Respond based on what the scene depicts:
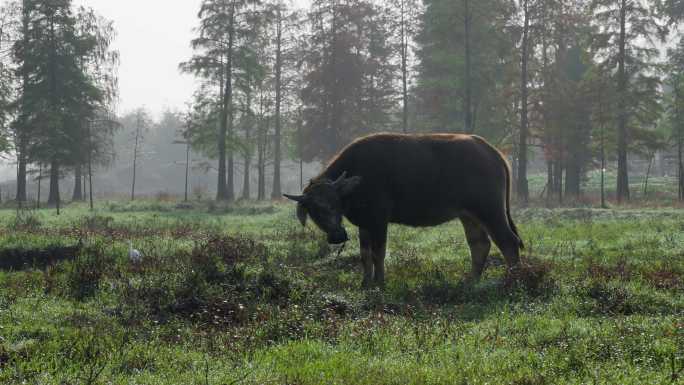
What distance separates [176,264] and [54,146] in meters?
26.2

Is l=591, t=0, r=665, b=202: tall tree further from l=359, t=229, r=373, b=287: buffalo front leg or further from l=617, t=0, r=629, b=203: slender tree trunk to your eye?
l=359, t=229, r=373, b=287: buffalo front leg

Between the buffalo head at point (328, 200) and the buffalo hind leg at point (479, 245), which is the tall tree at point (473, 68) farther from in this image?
the buffalo head at point (328, 200)

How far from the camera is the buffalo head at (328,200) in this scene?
976cm

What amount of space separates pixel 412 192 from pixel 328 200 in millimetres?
1580

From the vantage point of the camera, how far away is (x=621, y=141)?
106 feet

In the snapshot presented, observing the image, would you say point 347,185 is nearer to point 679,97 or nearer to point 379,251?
point 379,251

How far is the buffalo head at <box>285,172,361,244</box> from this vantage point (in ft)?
32.0

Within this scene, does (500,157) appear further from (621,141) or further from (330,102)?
(330,102)

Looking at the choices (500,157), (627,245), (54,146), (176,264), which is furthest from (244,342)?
(54,146)

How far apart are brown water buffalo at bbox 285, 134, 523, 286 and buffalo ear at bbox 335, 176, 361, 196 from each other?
0.02m

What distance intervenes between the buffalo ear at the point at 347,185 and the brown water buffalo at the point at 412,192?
17 mm

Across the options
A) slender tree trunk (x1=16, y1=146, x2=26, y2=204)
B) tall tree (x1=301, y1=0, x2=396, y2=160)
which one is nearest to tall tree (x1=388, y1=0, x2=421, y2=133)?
tall tree (x1=301, y1=0, x2=396, y2=160)

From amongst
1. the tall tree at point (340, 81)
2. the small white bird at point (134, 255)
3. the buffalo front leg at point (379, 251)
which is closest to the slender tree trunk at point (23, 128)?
the tall tree at point (340, 81)

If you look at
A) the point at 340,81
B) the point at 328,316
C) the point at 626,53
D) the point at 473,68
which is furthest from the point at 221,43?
the point at 328,316
